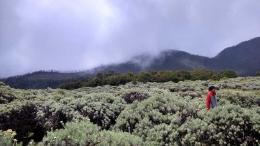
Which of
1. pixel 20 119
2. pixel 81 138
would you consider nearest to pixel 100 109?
pixel 20 119

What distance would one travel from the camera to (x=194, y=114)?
24.4 ft

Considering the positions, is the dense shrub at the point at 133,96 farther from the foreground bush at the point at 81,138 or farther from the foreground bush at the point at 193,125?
the foreground bush at the point at 81,138

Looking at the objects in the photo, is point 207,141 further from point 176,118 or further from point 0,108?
point 0,108

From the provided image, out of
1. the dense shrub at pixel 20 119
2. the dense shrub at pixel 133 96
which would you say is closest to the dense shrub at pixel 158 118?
the dense shrub at pixel 20 119

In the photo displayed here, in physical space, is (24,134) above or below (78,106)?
below

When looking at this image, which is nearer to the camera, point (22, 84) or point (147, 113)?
point (147, 113)

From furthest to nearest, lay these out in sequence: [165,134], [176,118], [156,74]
Answer: [156,74], [176,118], [165,134]

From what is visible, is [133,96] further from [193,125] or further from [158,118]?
[193,125]

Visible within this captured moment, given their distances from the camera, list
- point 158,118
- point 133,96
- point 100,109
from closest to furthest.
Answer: point 158,118 < point 100,109 < point 133,96

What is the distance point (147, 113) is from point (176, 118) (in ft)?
2.83

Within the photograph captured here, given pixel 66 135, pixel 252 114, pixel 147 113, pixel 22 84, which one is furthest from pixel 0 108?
pixel 22 84

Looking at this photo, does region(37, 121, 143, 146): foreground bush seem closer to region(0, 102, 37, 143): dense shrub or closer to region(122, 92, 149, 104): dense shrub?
region(0, 102, 37, 143): dense shrub

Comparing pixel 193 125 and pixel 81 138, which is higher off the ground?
pixel 81 138

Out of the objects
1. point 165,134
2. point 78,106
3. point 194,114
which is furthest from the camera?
point 78,106
